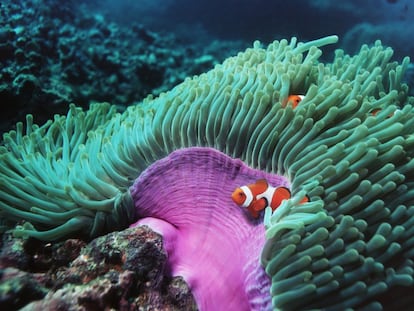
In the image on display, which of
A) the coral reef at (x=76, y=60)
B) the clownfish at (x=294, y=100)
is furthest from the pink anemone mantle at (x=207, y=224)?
the coral reef at (x=76, y=60)

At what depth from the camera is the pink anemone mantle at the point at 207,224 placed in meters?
1.74

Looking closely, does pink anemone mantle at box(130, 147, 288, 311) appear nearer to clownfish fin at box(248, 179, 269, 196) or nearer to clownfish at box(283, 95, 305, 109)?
clownfish fin at box(248, 179, 269, 196)

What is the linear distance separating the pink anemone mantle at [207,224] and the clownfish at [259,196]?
0.06 m

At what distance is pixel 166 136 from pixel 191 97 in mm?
261

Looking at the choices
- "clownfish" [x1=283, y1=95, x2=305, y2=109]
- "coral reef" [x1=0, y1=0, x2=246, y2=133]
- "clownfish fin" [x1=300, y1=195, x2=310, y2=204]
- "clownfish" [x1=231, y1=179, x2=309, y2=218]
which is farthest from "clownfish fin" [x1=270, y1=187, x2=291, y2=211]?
"coral reef" [x1=0, y1=0, x2=246, y2=133]

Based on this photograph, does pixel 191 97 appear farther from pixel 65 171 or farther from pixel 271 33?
pixel 271 33

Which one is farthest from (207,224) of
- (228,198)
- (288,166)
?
(288,166)

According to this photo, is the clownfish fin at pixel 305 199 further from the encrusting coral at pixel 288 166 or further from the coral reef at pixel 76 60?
the coral reef at pixel 76 60

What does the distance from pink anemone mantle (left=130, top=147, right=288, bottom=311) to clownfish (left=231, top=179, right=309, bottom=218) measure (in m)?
0.06

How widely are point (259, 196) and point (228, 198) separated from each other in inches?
7.3

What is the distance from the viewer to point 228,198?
192 centimetres

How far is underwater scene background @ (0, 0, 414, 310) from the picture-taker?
1.58 m

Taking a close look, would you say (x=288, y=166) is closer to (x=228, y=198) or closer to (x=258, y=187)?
(x=258, y=187)

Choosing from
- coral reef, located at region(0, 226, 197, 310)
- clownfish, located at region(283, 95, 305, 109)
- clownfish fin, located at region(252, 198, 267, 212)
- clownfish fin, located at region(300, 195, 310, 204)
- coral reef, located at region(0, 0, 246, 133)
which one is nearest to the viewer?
coral reef, located at region(0, 226, 197, 310)
